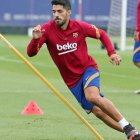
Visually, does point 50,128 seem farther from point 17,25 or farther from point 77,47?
point 17,25

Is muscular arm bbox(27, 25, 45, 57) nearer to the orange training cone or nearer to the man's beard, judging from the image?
the man's beard

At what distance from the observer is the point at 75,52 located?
9.85 meters

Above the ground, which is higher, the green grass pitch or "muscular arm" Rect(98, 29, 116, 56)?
"muscular arm" Rect(98, 29, 116, 56)

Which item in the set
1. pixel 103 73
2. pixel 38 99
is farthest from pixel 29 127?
pixel 103 73

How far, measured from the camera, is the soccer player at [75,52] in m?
9.64

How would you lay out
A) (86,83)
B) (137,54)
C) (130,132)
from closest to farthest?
(130,132)
(86,83)
(137,54)

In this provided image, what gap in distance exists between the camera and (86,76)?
979cm

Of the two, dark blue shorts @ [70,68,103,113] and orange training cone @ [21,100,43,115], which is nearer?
dark blue shorts @ [70,68,103,113]

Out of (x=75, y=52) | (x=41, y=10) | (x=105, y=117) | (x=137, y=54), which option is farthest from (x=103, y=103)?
(x=41, y=10)

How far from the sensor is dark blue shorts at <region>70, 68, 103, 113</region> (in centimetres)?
975

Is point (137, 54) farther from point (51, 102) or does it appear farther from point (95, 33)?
point (95, 33)

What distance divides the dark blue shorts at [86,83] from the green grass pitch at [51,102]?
60 centimetres

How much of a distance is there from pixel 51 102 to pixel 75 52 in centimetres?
451

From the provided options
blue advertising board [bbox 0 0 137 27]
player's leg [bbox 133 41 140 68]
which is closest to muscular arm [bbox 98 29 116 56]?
player's leg [bbox 133 41 140 68]
